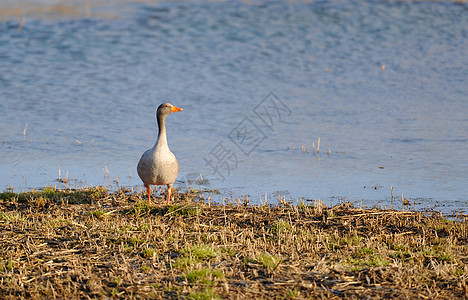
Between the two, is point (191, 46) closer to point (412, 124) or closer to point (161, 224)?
point (412, 124)

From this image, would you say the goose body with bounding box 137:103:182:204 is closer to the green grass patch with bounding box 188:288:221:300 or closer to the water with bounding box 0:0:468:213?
the water with bounding box 0:0:468:213

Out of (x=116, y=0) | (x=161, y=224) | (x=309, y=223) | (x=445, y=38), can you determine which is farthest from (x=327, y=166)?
(x=116, y=0)

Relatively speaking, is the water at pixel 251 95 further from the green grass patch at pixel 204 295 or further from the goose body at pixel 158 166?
the green grass patch at pixel 204 295

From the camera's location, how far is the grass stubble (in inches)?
261

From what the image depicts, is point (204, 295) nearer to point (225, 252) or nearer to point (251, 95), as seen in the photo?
point (225, 252)

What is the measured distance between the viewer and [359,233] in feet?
29.1

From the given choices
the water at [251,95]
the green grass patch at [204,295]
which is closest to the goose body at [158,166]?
the water at [251,95]

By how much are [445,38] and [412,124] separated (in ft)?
40.7

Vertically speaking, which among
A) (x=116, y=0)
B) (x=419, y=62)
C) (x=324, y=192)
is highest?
(x=116, y=0)

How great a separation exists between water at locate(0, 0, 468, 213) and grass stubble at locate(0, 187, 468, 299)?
1.87 meters

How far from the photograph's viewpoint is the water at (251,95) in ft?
44.1

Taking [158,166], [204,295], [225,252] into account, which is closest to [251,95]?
[158,166]

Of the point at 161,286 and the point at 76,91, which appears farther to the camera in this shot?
the point at 76,91

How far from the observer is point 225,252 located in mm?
7754
